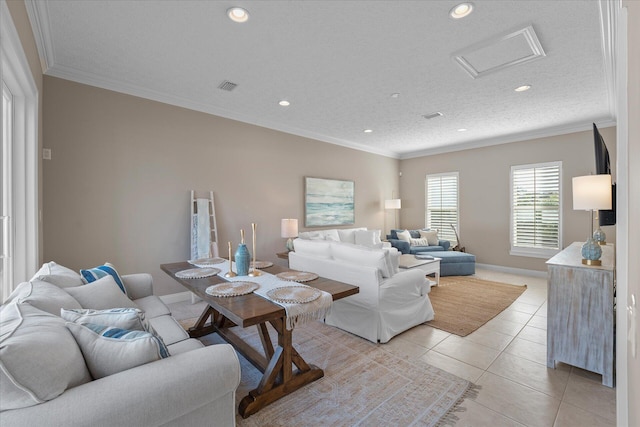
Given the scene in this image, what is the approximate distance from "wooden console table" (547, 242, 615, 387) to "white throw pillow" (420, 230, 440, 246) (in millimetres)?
3811

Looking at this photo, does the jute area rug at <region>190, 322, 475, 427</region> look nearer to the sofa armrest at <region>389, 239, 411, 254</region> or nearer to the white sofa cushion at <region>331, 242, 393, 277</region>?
the white sofa cushion at <region>331, 242, 393, 277</region>

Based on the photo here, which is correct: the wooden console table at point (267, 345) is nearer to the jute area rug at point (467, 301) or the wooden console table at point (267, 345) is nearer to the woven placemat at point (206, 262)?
the woven placemat at point (206, 262)

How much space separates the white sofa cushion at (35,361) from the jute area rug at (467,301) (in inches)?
120

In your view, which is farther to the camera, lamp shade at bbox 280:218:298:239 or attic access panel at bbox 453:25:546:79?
lamp shade at bbox 280:218:298:239

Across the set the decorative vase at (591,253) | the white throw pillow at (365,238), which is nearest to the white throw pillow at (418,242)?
the white throw pillow at (365,238)

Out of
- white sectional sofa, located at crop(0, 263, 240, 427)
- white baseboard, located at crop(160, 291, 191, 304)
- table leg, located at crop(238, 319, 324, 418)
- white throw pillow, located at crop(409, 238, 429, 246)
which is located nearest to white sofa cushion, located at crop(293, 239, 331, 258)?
table leg, located at crop(238, 319, 324, 418)

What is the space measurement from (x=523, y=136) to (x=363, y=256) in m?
4.81

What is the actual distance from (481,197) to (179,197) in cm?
590

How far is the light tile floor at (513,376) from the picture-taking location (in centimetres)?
175

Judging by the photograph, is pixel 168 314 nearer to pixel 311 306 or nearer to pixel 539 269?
pixel 311 306

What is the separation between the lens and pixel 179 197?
3.79 metres

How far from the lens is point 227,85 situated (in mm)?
3357

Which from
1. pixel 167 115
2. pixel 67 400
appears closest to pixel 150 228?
pixel 167 115

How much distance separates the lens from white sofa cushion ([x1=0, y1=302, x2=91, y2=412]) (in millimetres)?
845
